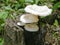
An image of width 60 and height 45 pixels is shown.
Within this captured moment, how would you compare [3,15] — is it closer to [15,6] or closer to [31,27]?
[15,6]

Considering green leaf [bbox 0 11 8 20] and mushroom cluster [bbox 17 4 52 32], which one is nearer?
mushroom cluster [bbox 17 4 52 32]

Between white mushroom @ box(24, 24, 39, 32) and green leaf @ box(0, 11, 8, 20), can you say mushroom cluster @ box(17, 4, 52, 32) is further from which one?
green leaf @ box(0, 11, 8, 20)

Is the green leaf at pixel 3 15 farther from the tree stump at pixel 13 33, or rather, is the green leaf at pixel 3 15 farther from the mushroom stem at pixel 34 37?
the mushroom stem at pixel 34 37

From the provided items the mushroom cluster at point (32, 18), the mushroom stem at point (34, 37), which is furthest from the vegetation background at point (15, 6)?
the mushroom cluster at point (32, 18)

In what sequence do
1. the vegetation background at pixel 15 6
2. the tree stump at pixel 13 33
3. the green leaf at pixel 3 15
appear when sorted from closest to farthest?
the tree stump at pixel 13 33 < the green leaf at pixel 3 15 < the vegetation background at pixel 15 6

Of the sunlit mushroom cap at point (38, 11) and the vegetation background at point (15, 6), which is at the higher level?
the sunlit mushroom cap at point (38, 11)

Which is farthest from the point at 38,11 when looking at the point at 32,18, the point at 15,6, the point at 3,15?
the point at 15,6

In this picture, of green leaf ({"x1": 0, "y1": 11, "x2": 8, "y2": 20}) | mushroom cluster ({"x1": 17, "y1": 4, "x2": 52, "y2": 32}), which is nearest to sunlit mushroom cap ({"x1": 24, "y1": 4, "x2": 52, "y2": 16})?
mushroom cluster ({"x1": 17, "y1": 4, "x2": 52, "y2": 32})

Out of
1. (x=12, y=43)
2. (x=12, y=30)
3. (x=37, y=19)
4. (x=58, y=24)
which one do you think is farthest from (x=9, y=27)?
(x=58, y=24)

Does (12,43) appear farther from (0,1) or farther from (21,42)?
(0,1)
